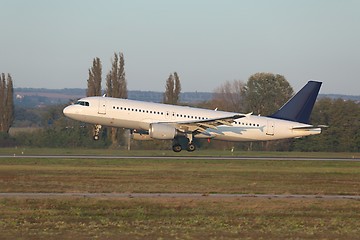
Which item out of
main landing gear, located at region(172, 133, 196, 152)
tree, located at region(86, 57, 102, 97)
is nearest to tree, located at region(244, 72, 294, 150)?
tree, located at region(86, 57, 102, 97)

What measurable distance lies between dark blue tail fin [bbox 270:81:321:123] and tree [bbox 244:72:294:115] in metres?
28.7

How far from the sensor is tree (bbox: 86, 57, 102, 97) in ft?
258

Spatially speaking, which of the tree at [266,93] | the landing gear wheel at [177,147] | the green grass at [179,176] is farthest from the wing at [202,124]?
the tree at [266,93]

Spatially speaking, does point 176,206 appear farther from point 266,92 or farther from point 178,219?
point 266,92

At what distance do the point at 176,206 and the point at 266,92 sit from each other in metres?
69.5

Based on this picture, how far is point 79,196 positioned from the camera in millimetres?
26812

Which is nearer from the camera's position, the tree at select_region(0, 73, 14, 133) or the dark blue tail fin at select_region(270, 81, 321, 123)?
the dark blue tail fin at select_region(270, 81, 321, 123)

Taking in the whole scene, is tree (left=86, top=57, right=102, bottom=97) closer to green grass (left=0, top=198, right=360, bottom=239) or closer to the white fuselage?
the white fuselage

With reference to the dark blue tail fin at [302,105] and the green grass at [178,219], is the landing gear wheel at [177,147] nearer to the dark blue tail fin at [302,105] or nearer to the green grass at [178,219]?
the dark blue tail fin at [302,105]

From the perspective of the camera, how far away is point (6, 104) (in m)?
78.2

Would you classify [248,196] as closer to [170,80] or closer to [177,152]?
[177,152]

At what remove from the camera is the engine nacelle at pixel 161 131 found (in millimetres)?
51438

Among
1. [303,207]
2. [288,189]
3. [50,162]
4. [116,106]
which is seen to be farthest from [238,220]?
[116,106]

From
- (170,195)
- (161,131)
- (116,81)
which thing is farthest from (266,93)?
(170,195)
